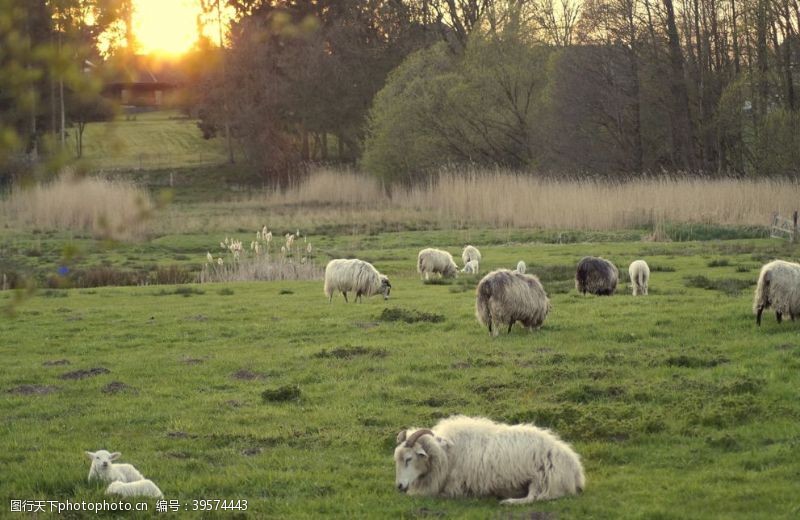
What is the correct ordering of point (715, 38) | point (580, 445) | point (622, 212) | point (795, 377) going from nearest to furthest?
point (580, 445) → point (795, 377) → point (622, 212) → point (715, 38)

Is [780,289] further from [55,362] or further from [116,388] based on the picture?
[55,362]

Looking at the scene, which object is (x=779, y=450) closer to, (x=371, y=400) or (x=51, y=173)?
(x=371, y=400)

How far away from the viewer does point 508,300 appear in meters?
16.5

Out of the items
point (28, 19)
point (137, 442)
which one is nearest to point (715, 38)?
point (137, 442)

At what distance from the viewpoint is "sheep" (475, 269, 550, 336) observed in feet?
54.0

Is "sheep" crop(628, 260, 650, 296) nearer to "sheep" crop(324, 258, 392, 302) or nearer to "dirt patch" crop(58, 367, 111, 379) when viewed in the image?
"sheep" crop(324, 258, 392, 302)

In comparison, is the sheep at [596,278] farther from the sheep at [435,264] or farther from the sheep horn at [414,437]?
the sheep horn at [414,437]

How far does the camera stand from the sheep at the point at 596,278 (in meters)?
22.1

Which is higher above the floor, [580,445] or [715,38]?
[715,38]

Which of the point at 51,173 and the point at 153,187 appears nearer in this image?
the point at 51,173

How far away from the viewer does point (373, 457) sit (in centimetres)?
1072

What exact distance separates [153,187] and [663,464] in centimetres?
6917

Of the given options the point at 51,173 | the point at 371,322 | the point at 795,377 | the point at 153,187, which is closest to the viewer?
the point at 51,173

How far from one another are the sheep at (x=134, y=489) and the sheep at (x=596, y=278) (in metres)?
14.4
